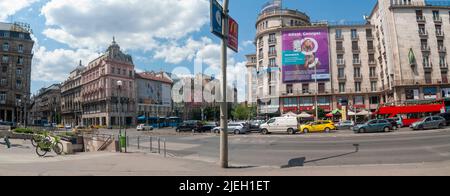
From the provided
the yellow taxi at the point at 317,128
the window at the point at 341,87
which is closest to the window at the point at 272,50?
the window at the point at 341,87

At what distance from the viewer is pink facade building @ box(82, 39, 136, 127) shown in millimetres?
76188

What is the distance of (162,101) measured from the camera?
94.1 metres

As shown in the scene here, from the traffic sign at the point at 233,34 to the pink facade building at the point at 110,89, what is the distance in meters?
67.4

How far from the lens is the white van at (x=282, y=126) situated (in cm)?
3177

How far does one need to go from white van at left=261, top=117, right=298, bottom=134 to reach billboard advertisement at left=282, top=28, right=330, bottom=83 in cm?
2924

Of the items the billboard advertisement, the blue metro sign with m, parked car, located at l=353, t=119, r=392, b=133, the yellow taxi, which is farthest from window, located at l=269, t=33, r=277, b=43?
the blue metro sign with m

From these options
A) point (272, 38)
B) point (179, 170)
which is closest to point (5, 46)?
point (272, 38)

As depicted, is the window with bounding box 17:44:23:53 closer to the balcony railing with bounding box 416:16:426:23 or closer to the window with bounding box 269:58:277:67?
the window with bounding box 269:58:277:67

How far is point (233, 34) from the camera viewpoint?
11359mm

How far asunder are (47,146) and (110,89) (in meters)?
65.0

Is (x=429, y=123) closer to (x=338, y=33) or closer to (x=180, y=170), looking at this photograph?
(x=180, y=170)
